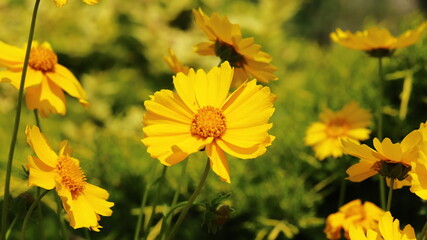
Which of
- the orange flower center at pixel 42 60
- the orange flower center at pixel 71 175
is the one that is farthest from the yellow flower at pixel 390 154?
the orange flower center at pixel 42 60

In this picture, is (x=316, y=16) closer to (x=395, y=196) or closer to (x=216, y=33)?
(x=395, y=196)

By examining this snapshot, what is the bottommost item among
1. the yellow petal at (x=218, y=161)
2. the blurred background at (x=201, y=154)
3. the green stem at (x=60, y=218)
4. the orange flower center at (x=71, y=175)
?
the blurred background at (x=201, y=154)

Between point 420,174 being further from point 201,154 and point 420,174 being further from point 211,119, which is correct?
point 201,154

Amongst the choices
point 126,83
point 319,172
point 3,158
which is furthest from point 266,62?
point 126,83

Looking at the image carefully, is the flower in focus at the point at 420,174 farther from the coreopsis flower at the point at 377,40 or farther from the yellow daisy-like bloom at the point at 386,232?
the coreopsis flower at the point at 377,40

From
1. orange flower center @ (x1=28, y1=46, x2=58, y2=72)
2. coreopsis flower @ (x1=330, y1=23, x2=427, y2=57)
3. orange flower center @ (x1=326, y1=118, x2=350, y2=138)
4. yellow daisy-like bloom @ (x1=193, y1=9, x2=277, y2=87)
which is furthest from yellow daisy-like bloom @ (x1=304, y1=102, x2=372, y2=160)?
orange flower center @ (x1=28, y1=46, x2=58, y2=72)

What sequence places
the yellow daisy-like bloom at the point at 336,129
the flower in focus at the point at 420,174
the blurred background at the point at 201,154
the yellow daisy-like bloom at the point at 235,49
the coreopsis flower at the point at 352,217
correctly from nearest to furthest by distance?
the flower in focus at the point at 420,174, the yellow daisy-like bloom at the point at 235,49, the coreopsis flower at the point at 352,217, the yellow daisy-like bloom at the point at 336,129, the blurred background at the point at 201,154

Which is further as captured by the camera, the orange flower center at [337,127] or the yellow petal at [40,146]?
the orange flower center at [337,127]

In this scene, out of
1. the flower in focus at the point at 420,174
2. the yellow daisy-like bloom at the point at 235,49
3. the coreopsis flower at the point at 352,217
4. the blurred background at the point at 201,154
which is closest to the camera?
the flower in focus at the point at 420,174

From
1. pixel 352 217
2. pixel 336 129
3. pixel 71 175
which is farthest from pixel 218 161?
pixel 336 129
